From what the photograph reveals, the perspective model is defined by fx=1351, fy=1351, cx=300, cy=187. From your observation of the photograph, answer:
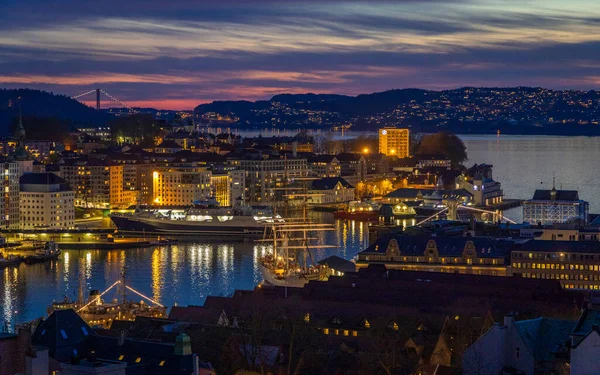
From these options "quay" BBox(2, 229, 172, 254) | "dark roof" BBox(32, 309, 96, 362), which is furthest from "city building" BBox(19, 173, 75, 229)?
"dark roof" BBox(32, 309, 96, 362)

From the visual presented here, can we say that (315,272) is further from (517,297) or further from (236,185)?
(236,185)

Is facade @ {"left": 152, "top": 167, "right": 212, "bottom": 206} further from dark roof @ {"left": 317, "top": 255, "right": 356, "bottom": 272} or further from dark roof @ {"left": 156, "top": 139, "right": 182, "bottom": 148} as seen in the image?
dark roof @ {"left": 317, "top": 255, "right": 356, "bottom": 272}

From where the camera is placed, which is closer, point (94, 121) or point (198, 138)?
point (198, 138)

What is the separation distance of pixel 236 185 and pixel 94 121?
4129 cm

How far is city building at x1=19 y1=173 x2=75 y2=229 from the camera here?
104 ft

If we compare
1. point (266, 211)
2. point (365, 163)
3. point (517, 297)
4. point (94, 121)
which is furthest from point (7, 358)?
point (94, 121)

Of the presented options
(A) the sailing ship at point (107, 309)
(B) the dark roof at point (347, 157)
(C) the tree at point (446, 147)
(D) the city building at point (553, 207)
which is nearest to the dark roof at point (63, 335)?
(A) the sailing ship at point (107, 309)

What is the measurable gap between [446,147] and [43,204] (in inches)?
1042

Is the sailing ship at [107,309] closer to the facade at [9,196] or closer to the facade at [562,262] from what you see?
the facade at [562,262]

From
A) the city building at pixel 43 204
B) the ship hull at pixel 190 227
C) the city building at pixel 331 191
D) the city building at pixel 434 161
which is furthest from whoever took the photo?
the city building at pixel 434 161

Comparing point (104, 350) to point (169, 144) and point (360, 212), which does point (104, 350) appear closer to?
point (360, 212)

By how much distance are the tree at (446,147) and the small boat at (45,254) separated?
2815cm

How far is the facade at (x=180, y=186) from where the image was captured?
124ft

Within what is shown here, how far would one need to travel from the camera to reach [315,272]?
20594 mm
